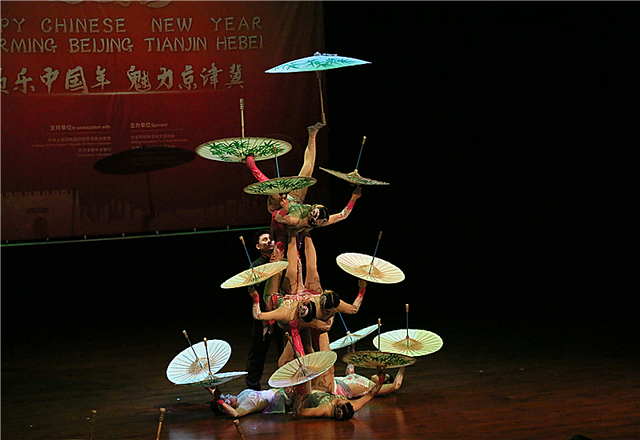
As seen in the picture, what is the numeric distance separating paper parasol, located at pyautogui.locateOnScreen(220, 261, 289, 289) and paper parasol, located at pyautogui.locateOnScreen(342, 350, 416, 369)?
0.58m

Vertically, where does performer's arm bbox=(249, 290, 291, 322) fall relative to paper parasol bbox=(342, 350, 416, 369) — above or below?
above

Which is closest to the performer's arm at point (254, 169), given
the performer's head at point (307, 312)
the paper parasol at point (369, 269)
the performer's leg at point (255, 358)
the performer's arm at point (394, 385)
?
the paper parasol at point (369, 269)

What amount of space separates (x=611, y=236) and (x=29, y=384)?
469cm

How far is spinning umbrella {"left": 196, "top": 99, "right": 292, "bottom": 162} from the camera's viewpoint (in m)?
4.47

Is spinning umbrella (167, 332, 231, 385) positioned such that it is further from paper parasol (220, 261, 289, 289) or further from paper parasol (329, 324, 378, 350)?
paper parasol (329, 324, 378, 350)

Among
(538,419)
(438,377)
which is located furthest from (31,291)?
(538,419)

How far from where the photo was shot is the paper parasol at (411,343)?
15.3 feet

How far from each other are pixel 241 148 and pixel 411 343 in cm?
144

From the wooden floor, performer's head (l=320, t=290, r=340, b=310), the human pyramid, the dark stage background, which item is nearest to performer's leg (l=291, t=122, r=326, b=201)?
the human pyramid

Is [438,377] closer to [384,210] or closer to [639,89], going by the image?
[384,210]

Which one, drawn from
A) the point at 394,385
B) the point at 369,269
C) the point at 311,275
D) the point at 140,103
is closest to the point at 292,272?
the point at 311,275

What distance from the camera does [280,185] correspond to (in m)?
4.27

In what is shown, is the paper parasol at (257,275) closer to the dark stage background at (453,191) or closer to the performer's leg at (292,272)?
the performer's leg at (292,272)

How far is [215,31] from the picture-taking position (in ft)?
20.0
